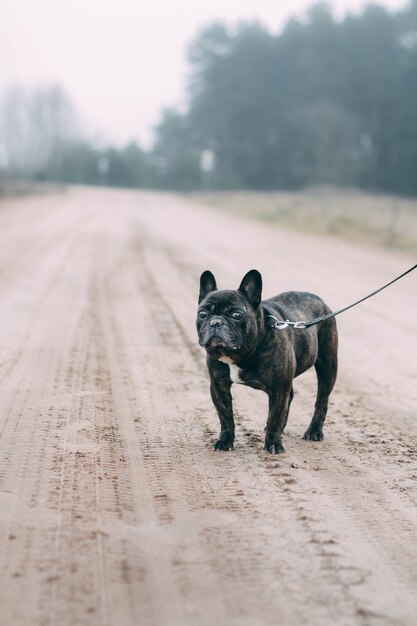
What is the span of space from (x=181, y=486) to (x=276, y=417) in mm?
953

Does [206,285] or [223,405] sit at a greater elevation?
[206,285]

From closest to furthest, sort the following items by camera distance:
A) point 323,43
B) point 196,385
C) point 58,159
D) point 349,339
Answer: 1. point 196,385
2. point 349,339
3. point 323,43
4. point 58,159

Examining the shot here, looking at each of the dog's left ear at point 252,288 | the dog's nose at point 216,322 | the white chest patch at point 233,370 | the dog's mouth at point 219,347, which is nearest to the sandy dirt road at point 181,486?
the white chest patch at point 233,370

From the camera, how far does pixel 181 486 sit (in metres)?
4.96

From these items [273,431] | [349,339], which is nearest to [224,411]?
[273,431]

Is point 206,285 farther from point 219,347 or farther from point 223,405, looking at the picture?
point 223,405

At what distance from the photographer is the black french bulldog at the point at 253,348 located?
5.23 metres

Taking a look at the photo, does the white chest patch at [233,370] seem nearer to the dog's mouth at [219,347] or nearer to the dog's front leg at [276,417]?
the dog's mouth at [219,347]

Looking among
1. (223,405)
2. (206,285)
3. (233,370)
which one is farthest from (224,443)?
(206,285)

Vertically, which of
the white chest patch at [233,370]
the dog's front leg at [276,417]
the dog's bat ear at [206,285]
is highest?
the dog's bat ear at [206,285]

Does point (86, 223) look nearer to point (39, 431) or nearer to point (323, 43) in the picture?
point (39, 431)

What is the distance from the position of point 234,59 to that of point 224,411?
66.8m

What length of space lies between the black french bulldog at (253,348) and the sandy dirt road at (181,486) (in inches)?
10.8

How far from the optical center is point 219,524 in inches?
172
